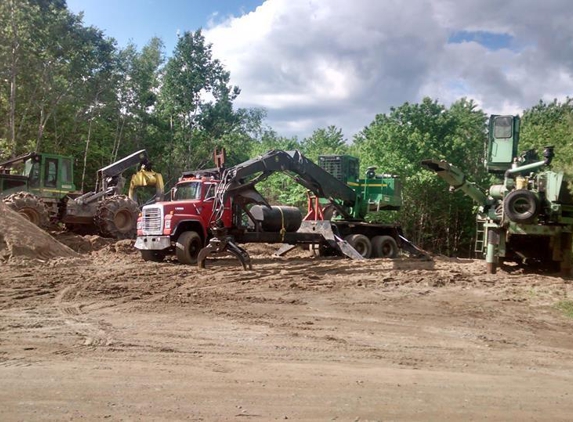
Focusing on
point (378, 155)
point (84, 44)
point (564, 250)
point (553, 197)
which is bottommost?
point (564, 250)

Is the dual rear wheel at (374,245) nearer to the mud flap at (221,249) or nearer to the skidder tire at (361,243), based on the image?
the skidder tire at (361,243)

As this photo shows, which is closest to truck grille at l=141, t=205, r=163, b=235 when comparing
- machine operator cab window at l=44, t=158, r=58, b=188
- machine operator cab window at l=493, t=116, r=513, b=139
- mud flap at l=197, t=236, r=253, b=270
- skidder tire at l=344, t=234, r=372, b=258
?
mud flap at l=197, t=236, r=253, b=270

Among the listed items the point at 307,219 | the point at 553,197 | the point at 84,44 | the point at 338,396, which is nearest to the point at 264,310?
the point at 338,396

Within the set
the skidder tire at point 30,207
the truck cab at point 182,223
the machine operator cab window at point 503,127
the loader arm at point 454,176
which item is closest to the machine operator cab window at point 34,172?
the skidder tire at point 30,207

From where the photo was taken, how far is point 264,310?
31.5 feet

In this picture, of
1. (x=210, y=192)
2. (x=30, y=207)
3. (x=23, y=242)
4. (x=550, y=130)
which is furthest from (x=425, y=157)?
(x=23, y=242)

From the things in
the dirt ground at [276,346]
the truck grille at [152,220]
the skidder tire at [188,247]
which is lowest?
the dirt ground at [276,346]

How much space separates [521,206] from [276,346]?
9.58 meters

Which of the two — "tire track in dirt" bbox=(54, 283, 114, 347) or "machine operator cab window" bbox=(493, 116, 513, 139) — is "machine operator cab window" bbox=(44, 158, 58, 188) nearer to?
"tire track in dirt" bbox=(54, 283, 114, 347)

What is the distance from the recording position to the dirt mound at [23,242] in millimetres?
14250

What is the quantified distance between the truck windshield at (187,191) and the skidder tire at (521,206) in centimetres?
813

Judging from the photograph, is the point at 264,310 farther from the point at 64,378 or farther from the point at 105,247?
the point at 105,247

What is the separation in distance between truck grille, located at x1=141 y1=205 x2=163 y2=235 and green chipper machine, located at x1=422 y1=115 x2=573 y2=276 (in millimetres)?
7130

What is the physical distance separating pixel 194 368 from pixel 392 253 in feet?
51.0
